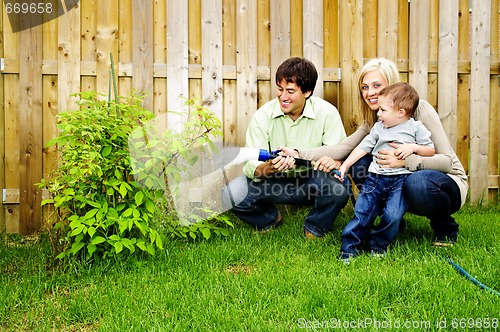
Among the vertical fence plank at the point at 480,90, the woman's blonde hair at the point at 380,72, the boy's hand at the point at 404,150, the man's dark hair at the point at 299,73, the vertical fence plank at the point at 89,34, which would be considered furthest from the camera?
the vertical fence plank at the point at 480,90

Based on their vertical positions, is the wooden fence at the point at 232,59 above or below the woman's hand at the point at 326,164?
above

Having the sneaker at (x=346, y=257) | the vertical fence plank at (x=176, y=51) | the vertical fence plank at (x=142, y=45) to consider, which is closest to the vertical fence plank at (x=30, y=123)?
the vertical fence plank at (x=142, y=45)

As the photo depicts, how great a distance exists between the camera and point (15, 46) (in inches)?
162

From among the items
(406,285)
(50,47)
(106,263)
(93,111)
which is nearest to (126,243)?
(106,263)

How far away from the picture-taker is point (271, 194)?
4.01 meters

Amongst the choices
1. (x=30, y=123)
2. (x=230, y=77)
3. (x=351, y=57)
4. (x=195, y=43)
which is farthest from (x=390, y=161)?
(x=30, y=123)

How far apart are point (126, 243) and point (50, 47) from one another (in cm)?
192

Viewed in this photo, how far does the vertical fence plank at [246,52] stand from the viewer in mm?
4316

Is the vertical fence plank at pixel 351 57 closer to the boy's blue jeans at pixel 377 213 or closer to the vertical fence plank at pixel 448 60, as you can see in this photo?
the vertical fence plank at pixel 448 60

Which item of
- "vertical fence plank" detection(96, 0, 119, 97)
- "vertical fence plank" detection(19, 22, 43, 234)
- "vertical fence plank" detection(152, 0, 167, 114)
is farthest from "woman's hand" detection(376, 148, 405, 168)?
"vertical fence plank" detection(19, 22, 43, 234)

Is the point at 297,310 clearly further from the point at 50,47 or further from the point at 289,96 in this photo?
the point at 50,47

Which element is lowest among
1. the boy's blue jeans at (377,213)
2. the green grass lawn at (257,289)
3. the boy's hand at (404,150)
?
the green grass lawn at (257,289)

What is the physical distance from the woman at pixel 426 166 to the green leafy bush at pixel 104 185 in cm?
97

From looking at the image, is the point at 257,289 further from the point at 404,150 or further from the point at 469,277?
the point at 404,150
